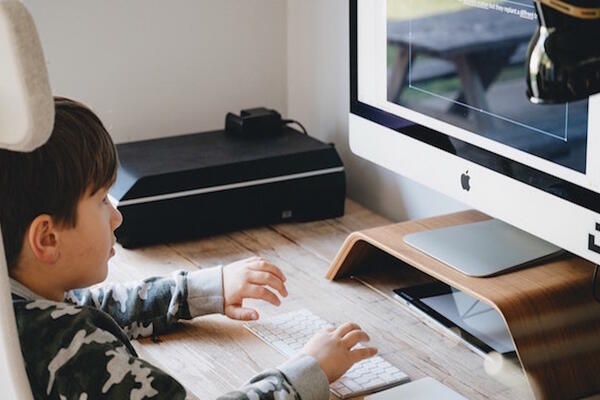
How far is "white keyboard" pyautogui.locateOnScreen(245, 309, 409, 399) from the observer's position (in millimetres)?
1358

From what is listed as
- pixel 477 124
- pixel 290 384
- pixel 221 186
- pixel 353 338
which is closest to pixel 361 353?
pixel 353 338

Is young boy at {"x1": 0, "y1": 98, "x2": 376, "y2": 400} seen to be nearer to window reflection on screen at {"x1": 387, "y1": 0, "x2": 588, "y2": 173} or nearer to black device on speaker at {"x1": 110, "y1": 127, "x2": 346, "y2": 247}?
window reflection on screen at {"x1": 387, "y1": 0, "x2": 588, "y2": 173}

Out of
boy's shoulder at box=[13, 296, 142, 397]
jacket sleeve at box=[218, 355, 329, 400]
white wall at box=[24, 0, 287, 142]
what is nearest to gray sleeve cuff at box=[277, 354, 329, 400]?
jacket sleeve at box=[218, 355, 329, 400]

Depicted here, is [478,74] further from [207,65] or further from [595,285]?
[207,65]

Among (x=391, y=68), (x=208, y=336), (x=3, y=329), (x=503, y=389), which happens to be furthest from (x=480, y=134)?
(x=3, y=329)

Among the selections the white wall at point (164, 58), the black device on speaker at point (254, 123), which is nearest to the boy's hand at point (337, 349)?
the black device on speaker at point (254, 123)

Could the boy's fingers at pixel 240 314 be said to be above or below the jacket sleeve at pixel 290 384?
below

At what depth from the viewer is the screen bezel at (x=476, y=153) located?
4.30ft

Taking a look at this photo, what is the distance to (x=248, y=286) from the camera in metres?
1.55

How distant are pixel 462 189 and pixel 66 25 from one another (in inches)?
36.3

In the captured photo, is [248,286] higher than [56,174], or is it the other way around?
[56,174]

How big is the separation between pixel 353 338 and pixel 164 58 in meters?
1.00

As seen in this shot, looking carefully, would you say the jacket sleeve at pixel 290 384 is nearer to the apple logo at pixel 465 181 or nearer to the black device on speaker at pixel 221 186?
the apple logo at pixel 465 181

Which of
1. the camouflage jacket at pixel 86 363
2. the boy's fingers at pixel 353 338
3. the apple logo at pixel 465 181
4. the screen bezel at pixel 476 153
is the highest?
the screen bezel at pixel 476 153
